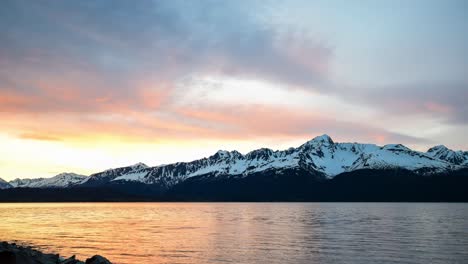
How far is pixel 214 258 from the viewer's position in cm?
4725

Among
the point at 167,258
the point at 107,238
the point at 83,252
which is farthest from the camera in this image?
the point at 107,238

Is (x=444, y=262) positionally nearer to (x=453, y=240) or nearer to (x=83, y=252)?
(x=453, y=240)

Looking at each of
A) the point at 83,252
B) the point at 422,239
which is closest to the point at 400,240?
the point at 422,239

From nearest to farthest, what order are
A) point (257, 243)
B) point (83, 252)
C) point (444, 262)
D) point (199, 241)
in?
1. point (444, 262)
2. point (83, 252)
3. point (257, 243)
4. point (199, 241)

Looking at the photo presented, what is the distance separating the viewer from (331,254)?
163ft

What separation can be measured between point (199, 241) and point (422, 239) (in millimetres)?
30388

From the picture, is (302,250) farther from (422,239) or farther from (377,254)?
(422,239)

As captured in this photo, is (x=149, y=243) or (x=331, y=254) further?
(x=149, y=243)

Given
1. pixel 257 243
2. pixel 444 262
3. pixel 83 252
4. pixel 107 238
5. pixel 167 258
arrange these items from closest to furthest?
pixel 444 262 → pixel 167 258 → pixel 83 252 → pixel 257 243 → pixel 107 238

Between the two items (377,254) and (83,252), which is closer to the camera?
(377,254)

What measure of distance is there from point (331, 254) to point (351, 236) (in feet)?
65.9

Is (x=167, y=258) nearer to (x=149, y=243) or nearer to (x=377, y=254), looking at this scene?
(x=149, y=243)

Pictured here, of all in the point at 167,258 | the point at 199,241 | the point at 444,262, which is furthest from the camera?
the point at 199,241

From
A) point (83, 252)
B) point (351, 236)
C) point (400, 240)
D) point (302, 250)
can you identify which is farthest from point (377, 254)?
point (83, 252)
